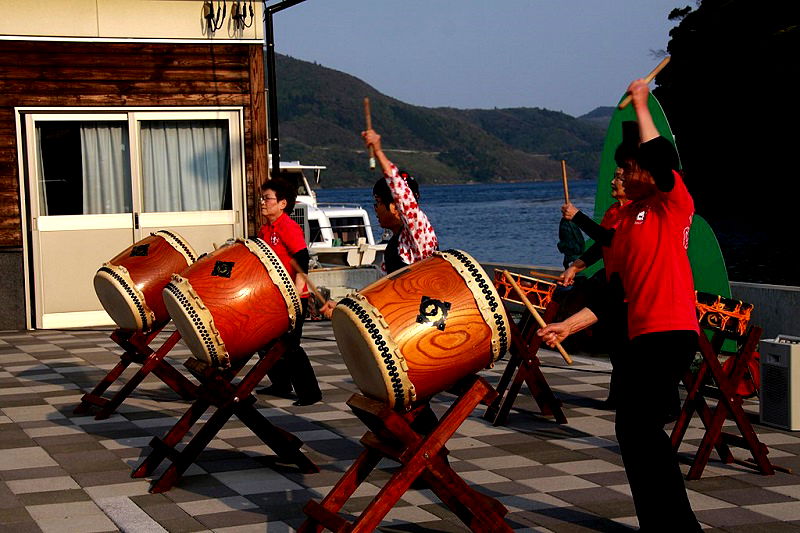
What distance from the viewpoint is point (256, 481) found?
5.99m

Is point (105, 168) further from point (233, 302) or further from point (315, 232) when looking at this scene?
point (315, 232)

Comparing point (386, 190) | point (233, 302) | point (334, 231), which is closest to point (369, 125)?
point (386, 190)

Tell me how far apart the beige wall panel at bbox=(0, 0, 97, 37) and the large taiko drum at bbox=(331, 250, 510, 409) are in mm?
9371

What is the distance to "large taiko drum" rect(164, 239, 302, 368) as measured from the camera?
19.3 ft

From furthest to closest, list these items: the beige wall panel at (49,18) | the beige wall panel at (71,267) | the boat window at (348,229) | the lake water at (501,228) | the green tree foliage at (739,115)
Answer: the lake water at (501,228), the green tree foliage at (739,115), the boat window at (348,229), the beige wall panel at (71,267), the beige wall panel at (49,18)

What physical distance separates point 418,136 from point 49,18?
149448mm

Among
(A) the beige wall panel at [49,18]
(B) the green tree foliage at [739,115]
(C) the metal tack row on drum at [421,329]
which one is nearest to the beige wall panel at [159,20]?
(A) the beige wall panel at [49,18]

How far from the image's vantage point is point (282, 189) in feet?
24.3

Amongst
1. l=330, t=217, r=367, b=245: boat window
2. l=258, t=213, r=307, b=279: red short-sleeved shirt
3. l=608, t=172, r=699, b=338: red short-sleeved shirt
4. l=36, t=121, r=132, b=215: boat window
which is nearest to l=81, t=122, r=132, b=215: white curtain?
l=36, t=121, r=132, b=215: boat window

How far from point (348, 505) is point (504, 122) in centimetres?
18154

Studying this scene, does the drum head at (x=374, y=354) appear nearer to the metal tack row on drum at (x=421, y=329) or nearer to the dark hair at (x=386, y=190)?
the metal tack row on drum at (x=421, y=329)

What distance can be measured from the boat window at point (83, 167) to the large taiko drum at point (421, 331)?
9502 millimetres

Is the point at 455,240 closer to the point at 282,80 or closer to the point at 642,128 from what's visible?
the point at 642,128

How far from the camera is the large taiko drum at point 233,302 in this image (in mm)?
5883
